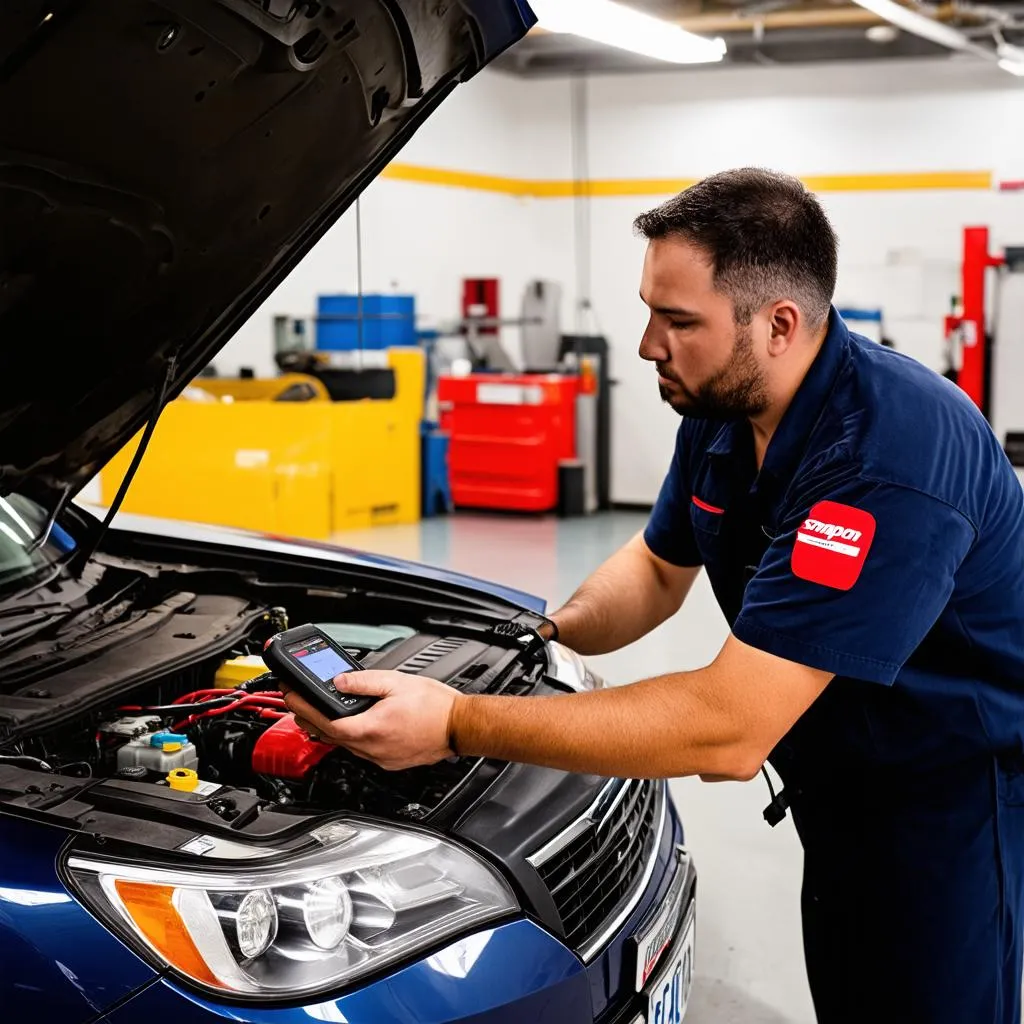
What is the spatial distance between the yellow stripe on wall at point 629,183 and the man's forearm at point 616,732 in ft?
25.1

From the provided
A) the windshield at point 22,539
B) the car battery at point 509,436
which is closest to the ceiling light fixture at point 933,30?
the car battery at point 509,436

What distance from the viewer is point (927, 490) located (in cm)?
148

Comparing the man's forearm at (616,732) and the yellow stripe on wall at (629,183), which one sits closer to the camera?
the man's forearm at (616,732)

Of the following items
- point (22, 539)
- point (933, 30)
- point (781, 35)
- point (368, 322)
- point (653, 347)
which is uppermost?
point (781, 35)

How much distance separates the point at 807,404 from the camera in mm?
1636

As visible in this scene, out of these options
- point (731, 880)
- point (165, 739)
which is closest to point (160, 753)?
point (165, 739)

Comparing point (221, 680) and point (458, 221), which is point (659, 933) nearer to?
point (221, 680)

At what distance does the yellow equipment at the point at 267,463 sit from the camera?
7.01 meters

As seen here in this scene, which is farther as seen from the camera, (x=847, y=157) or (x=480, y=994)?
(x=847, y=157)

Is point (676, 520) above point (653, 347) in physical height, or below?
below

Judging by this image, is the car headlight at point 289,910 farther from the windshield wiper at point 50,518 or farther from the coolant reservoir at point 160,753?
the windshield wiper at point 50,518

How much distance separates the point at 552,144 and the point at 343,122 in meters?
8.41

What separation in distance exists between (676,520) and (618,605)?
170 mm

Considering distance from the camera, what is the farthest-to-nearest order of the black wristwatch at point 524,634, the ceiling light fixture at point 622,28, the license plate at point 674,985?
1. the ceiling light fixture at point 622,28
2. the black wristwatch at point 524,634
3. the license plate at point 674,985
